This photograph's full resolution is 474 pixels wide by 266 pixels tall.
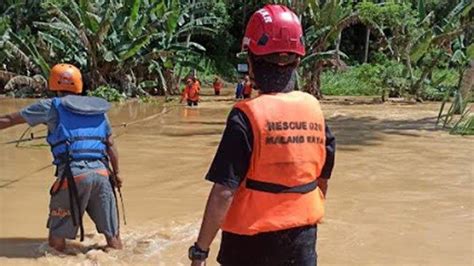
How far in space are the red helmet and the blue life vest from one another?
2.63 m

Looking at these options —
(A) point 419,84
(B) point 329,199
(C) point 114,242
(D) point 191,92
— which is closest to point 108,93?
(D) point 191,92

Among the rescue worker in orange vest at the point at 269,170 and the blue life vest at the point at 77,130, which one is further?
the blue life vest at the point at 77,130

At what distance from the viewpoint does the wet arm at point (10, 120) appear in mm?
4707

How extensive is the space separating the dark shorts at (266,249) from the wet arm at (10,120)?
2539 mm

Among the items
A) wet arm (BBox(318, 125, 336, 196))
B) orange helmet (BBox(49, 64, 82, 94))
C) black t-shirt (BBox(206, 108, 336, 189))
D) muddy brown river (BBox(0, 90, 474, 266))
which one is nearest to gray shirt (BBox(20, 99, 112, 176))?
orange helmet (BBox(49, 64, 82, 94))

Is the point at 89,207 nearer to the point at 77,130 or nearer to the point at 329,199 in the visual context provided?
the point at 77,130

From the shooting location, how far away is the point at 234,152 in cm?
249

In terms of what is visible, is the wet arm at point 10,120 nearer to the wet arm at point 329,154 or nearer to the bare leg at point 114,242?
the bare leg at point 114,242

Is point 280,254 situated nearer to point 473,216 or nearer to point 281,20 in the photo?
point 281,20

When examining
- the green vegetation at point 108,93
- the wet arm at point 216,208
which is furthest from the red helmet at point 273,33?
the green vegetation at point 108,93

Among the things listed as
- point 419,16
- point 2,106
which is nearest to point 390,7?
point 419,16

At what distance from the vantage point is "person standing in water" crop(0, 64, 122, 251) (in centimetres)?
502

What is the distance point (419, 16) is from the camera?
24516 millimetres

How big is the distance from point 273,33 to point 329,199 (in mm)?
5255
